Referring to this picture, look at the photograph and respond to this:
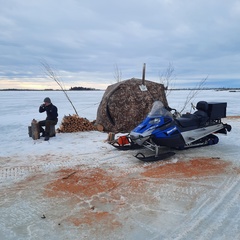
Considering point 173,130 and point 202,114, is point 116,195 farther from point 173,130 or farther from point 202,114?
point 202,114

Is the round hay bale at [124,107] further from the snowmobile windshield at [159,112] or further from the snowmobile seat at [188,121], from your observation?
the snowmobile windshield at [159,112]

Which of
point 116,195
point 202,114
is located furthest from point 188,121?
point 116,195

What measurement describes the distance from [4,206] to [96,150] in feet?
9.39

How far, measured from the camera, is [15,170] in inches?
180

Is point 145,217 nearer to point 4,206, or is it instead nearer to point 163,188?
point 163,188

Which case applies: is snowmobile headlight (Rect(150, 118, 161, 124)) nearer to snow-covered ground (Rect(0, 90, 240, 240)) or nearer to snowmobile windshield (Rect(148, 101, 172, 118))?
snowmobile windshield (Rect(148, 101, 172, 118))

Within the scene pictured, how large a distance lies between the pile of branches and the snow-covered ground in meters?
2.32

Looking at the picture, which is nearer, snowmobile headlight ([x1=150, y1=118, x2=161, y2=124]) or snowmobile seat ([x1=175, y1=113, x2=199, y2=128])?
snowmobile headlight ([x1=150, y1=118, x2=161, y2=124])

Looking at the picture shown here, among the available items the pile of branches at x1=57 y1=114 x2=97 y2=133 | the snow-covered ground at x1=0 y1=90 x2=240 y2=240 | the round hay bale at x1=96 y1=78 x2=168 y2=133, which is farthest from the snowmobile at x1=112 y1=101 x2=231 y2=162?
the pile of branches at x1=57 y1=114 x2=97 y2=133

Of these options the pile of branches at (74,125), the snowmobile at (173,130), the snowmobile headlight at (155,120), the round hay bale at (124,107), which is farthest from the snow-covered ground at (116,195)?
the round hay bale at (124,107)

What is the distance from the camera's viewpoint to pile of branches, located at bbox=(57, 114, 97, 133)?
26.9ft

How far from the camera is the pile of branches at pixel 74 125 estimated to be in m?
8.21

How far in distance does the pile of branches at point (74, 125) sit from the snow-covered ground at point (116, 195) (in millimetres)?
2315

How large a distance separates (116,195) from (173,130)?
7.29 feet
